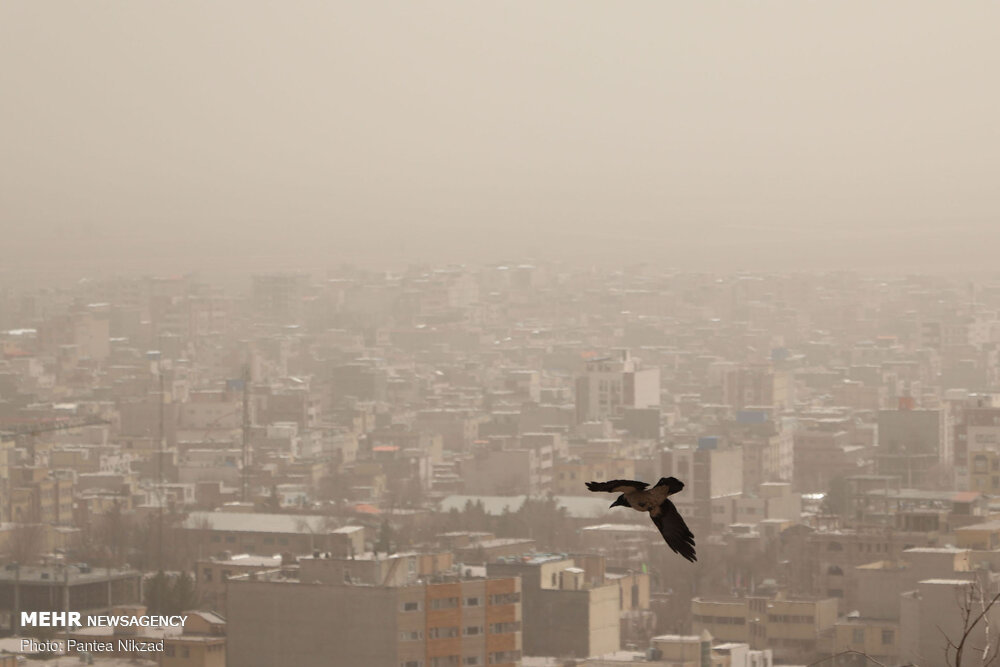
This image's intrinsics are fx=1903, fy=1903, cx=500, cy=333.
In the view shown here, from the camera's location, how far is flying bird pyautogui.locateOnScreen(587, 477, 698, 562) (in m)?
0.80

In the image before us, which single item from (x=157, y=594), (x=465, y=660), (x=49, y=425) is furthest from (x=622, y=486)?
(x=49, y=425)

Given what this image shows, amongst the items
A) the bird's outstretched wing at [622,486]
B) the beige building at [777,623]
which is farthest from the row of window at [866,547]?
the bird's outstretched wing at [622,486]

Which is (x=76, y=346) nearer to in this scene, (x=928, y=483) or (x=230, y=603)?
(x=928, y=483)

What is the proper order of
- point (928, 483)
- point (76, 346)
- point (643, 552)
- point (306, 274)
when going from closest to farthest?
point (643, 552) → point (928, 483) → point (76, 346) → point (306, 274)

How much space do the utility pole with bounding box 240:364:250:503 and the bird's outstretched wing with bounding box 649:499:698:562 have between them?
16.4m

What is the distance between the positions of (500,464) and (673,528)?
61.9 feet

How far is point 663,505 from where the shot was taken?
81 centimetres

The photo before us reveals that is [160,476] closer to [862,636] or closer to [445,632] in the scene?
[862,636]

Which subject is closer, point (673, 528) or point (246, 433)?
point (673, 528)

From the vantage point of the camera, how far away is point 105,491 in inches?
658

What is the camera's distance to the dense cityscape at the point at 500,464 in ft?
27.4

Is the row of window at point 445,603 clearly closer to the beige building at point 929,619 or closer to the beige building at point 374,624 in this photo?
the beige building at point 374,624

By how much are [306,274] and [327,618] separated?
58.8ft

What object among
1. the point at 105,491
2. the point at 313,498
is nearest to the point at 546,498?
the point at 313,498
